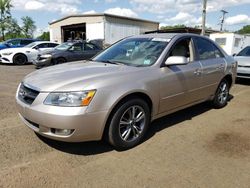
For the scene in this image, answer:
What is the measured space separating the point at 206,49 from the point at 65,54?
835 centimetres

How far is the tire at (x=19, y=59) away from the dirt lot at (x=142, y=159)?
10996 mm

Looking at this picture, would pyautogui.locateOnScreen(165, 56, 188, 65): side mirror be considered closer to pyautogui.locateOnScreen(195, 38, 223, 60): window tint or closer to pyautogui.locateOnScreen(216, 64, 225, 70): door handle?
pyautogui.locateOnScreen(195, 38, 223, 60): window tint

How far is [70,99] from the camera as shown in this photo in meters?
3.13

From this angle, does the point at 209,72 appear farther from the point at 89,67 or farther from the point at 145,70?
the point at 89,67

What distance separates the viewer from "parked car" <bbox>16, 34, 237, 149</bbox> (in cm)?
314

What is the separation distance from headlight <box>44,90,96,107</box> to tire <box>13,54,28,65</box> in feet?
42.4

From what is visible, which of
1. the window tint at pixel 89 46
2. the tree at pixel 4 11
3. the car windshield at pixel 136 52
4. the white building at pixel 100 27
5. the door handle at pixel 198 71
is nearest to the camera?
the car windshield at pixel 136 52

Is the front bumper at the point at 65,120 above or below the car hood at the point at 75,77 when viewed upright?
below

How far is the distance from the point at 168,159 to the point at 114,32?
74.1 ft

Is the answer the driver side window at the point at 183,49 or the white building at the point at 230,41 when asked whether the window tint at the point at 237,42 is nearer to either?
the white building at the point at 230,41

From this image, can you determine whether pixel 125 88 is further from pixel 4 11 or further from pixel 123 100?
pixel 4 11

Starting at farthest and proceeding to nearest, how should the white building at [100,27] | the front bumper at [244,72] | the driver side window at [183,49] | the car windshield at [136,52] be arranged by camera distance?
the white building at [100,27]
the front bumper at [244,72]
the driver side window at [183,49]
the car windshield at [136,52]

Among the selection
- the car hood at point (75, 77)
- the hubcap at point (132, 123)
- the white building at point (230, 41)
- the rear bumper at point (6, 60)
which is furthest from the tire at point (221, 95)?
the white building at point (230, 41)

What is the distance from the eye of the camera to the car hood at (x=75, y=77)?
10.5ft
